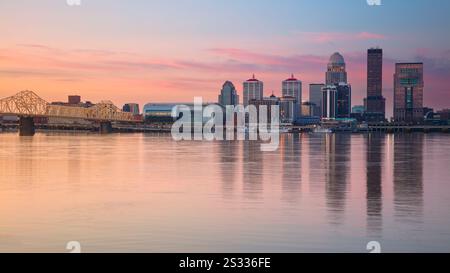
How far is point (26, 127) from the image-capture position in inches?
6801

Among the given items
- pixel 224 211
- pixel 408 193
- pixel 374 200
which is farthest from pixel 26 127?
pixel 224 211

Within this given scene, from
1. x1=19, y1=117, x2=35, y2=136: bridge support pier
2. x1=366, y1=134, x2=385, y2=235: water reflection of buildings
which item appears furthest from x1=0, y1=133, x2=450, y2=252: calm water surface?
x1=19, y1=117, x2=35, y2=136: bridge support pier

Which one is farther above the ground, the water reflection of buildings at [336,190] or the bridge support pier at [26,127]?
the water reflection of buildings at [336,190]

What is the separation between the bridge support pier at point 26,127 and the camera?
169125 mm

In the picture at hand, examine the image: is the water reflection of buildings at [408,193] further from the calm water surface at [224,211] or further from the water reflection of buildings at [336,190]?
the water reflection of buildings at [336,190]

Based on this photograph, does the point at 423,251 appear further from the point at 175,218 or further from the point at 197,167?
the point at 197,167

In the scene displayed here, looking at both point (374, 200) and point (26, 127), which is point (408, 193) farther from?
point (26, 127)

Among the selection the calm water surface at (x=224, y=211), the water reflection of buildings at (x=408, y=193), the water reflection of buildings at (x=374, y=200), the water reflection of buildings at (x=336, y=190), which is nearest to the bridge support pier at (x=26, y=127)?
the calm water surface at (x=224, y=211)

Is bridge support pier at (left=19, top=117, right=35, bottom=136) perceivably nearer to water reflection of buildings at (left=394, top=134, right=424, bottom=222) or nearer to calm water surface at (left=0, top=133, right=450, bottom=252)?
calm water surface at (left=0, top=133, right=450, bottom=252)

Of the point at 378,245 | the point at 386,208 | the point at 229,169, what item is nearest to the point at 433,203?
the point at 386,208

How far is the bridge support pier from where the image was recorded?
16912cm

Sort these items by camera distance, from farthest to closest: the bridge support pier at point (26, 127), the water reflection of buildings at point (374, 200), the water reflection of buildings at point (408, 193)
A: the bridge support pier at point (26, 127) < the water reflection of buildings at point (408, 193) < the water reflection of buildings at point (374, 200)

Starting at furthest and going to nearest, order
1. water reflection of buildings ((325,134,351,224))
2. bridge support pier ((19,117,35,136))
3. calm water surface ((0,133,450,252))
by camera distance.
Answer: bridge support pier ((19,117,35,136)) → water reflection of buildings ((325,134,351,224)) → calm water surface ((0,133,450,252))
